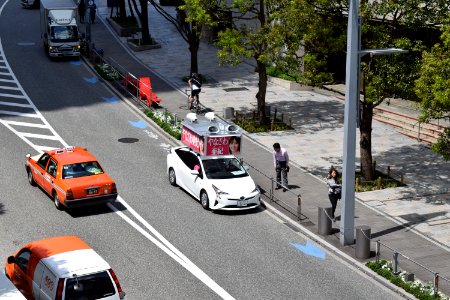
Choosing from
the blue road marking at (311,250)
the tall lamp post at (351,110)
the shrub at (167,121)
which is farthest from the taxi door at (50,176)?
the tall lamp post at (351,110)

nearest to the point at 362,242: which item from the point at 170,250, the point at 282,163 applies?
the point at 170,250

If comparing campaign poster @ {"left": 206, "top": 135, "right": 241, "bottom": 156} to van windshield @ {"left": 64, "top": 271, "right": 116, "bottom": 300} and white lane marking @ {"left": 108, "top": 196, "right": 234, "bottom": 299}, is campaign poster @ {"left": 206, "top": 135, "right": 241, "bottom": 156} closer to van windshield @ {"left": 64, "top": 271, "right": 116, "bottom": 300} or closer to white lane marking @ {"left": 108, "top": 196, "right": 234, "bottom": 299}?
white lane marking @ {"left": 108, "top": 196, "right": 234, "bottom": 299}

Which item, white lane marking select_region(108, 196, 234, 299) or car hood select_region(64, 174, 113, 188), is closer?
white lane marking select_region(108, 196, 234, 299)

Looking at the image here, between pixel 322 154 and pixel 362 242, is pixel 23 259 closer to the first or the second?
pixel 362 242

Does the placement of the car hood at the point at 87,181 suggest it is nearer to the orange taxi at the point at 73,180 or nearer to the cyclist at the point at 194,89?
the orange taxi at the point at 73,180

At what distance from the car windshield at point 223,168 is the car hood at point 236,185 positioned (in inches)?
10.5

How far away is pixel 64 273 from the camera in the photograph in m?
18.6

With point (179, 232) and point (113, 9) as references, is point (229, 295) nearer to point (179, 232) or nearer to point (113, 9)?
point (179, 232)

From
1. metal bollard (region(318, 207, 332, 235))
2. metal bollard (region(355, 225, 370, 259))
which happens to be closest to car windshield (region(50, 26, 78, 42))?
metal bollard (region(318, 207, 332, 235))

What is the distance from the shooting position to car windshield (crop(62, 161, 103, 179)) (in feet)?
91.6

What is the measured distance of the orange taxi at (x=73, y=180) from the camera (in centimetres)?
2731

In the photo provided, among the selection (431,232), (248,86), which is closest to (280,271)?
Result: (431,232)

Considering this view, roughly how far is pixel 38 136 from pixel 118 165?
18.2ft

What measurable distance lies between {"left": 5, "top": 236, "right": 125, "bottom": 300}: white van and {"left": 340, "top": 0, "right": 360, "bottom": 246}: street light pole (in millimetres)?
8882
